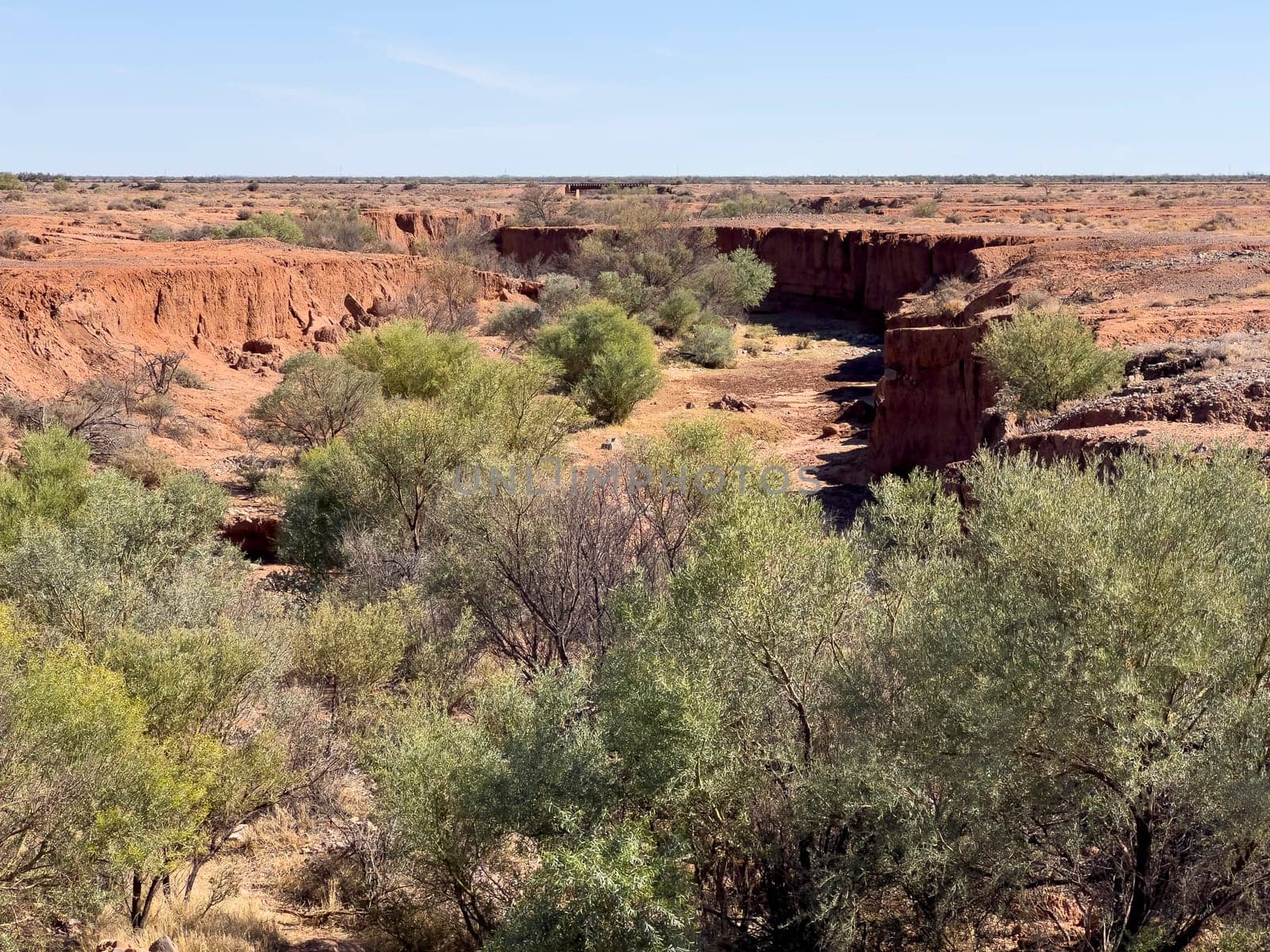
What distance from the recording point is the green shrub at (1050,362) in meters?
16.5

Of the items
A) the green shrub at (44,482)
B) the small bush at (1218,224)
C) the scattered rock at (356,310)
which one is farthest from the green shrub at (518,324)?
the small bush at (1218,224)

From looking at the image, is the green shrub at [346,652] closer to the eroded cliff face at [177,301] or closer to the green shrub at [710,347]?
the eroded cliff face at [177,301]

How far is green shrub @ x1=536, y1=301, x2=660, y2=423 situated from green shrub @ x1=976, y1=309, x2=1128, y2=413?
1101cm

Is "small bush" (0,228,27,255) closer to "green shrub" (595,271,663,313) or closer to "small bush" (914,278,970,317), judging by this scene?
"green shrub" (595,271,663,313)

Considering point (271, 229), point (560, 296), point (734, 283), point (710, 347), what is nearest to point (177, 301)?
point (560, 296)

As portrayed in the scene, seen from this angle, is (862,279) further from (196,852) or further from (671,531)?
(196,852)

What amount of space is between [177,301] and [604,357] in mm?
11453

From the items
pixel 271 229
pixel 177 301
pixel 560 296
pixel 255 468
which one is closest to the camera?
pixel 255 468

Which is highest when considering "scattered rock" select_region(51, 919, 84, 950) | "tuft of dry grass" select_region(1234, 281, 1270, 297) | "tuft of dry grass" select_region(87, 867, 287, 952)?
"tuft of dry grass" select_region(1234, 281, 1270, 297)

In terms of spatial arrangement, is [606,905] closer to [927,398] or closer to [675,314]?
[927,398]

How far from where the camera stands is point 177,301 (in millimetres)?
27500

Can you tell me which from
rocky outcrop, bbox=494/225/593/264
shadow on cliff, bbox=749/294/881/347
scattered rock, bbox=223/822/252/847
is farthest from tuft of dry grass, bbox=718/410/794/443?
rocky outcrop, bbox=494/225/593/264

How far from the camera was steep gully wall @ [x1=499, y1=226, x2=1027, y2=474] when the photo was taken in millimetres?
20578

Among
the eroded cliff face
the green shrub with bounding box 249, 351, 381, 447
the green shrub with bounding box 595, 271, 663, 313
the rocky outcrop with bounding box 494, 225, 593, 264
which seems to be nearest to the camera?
the green shrub with bounding box 249, 351, 381, 447
